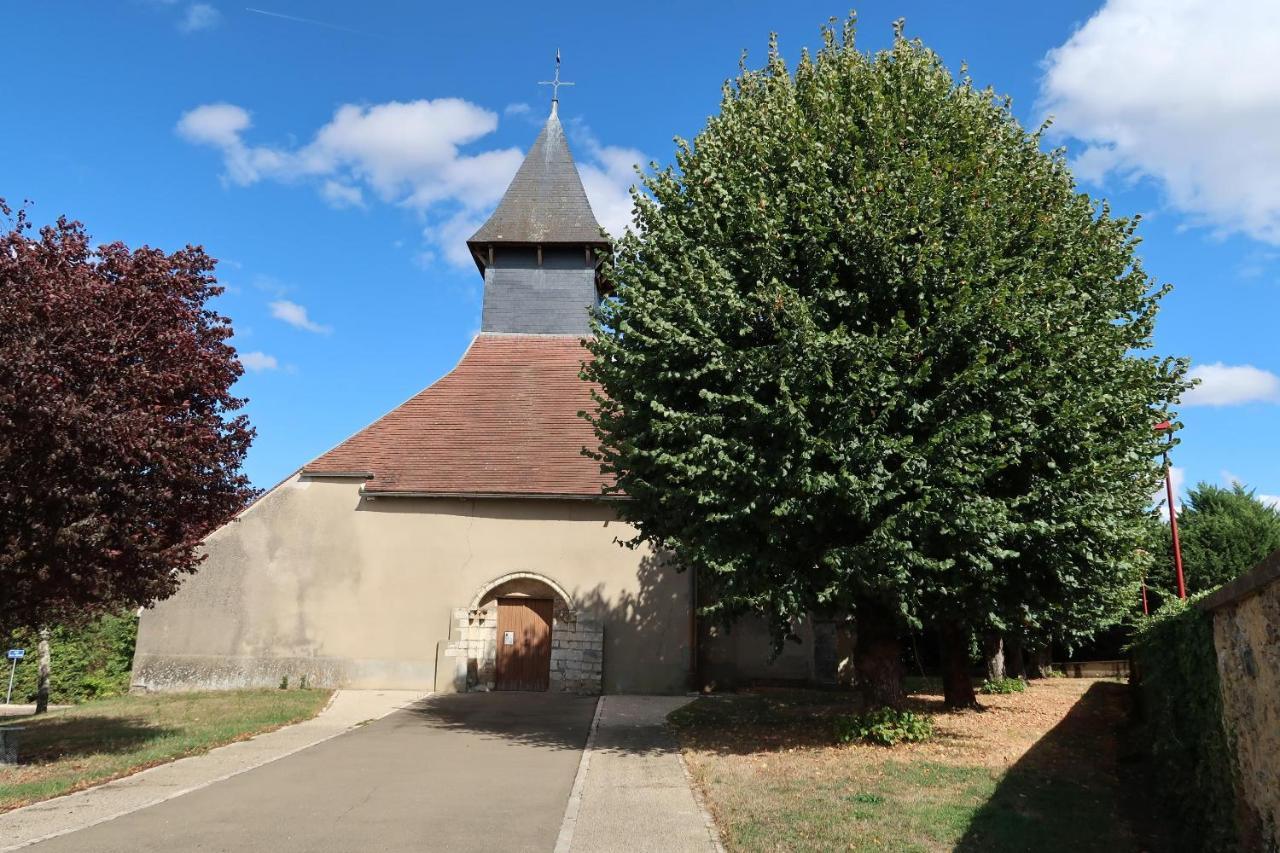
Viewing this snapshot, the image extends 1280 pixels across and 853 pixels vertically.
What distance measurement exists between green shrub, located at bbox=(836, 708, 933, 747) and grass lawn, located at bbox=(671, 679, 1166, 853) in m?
0.18

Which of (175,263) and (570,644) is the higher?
(175,263)

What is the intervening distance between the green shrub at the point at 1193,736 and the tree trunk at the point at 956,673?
187 inches

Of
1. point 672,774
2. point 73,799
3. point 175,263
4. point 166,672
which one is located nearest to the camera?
point 73,799

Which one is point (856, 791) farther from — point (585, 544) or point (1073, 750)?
point (585, 544)

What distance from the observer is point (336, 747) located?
10750 millimetres

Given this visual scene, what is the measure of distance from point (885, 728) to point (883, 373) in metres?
4.10

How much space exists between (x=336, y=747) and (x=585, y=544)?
7.74 meters

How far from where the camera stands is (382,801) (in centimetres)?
775

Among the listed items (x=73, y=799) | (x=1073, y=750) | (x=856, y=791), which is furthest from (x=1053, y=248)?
(x=73, y=799)

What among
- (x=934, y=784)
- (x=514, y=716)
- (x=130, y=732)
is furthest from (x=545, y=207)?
(x=934, y=784)

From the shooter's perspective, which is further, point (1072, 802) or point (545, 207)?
point (545, 207)

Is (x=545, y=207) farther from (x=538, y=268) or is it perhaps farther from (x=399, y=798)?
(x=399, y=798)

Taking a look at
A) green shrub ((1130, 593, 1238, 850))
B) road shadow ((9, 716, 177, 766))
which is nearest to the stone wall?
green shrub ((1130, 593, 1238, 850))

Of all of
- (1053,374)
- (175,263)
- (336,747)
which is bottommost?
(336,747)
